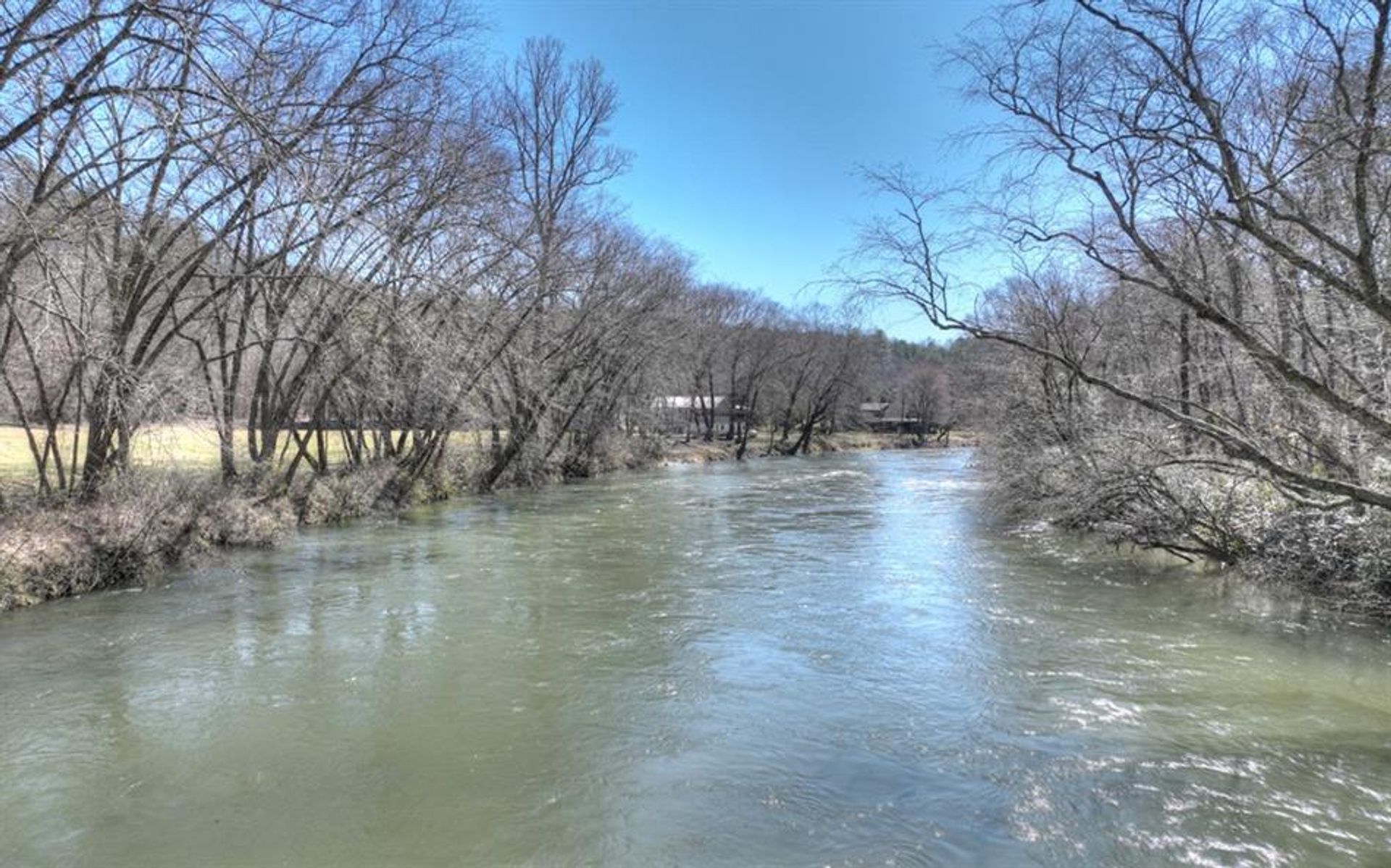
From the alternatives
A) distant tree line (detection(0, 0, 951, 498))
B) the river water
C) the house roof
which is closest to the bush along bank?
the river water

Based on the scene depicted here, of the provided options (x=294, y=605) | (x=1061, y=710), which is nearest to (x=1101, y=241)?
(x=1061, y=710)

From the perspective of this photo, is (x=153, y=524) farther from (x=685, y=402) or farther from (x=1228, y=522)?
(x=685, y=402)

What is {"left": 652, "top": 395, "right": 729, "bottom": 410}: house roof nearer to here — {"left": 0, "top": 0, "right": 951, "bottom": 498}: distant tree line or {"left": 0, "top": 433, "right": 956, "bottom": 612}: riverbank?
{"left": 0, "top": 0, "right": 951, "bottom": 498}: distant tree line

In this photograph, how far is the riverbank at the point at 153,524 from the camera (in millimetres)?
11312

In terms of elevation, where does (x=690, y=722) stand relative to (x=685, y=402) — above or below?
below

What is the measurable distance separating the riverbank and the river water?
1.82 ft

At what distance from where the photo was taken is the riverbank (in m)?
11.3

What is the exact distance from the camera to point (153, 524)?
42.8 feet

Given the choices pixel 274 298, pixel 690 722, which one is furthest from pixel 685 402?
pixel 690 722

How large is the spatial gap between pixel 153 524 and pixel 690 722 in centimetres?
1035

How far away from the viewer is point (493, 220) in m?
19.8

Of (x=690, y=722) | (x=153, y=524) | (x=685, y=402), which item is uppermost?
(x=685, y=402)

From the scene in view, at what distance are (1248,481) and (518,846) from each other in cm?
1377

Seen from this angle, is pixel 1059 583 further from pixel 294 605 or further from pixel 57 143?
pixel 57 143
